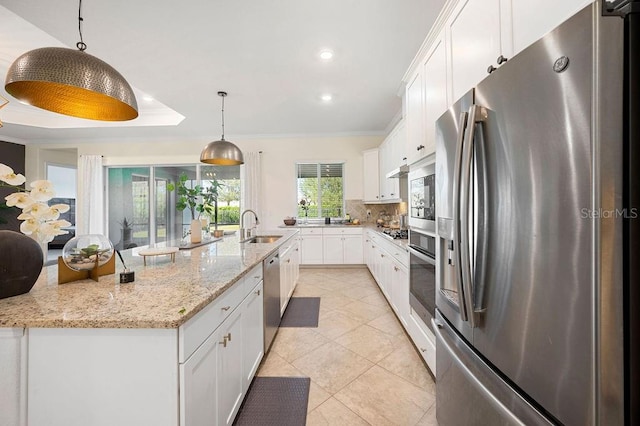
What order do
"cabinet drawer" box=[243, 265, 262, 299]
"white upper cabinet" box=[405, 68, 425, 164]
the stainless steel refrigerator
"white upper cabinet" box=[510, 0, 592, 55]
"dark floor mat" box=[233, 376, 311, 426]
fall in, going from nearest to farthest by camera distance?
1. the stainless steel refrigerator
2. "white upper cabinet" box=[510, 0, 592, 55]
3. "dark floor mat" box=[233, 376, 311, 426]
4. "cabinet drawer" box=[243, 265, 262, 299]
5. "white upper cabinet" box=[405, 68, 425, 164]

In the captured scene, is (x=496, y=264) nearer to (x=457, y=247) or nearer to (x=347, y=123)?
(x=457, y=247)

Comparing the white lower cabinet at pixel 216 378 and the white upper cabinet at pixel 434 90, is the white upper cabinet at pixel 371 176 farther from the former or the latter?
the white lower cabinet at pixel 216 378

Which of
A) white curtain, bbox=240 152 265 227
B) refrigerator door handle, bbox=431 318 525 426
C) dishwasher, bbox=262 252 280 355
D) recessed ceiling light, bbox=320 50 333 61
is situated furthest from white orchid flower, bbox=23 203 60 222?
white curtain, bbox=240 152 265 227

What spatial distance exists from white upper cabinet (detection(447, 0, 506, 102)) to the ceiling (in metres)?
0.92

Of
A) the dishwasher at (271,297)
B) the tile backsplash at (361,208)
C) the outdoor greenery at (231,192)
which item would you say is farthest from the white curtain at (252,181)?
the dishwasher at (271,297)

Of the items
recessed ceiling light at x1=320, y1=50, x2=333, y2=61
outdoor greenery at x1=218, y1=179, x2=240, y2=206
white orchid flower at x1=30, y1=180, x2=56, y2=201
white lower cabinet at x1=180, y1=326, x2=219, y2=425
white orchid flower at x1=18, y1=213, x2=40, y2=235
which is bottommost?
white lower cabinet at x1=180, y1=326, x2=219, y2=425

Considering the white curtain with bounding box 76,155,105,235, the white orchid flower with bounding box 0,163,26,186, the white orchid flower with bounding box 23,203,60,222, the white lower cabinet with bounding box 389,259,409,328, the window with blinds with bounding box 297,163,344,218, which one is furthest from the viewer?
the window with blinds with bounding box 297,163,344,218

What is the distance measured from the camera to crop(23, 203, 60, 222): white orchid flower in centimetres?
121

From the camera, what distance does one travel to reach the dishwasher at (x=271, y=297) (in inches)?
86.9

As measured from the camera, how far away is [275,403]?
1.75m

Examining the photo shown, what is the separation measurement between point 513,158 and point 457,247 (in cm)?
36

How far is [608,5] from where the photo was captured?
63cm

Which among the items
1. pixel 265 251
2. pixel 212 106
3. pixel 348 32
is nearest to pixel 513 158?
pixel 265 251

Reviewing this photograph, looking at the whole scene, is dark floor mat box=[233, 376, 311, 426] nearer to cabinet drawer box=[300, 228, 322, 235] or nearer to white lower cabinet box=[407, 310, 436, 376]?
white lower cabinet box=[407, 310, 436, 376]
